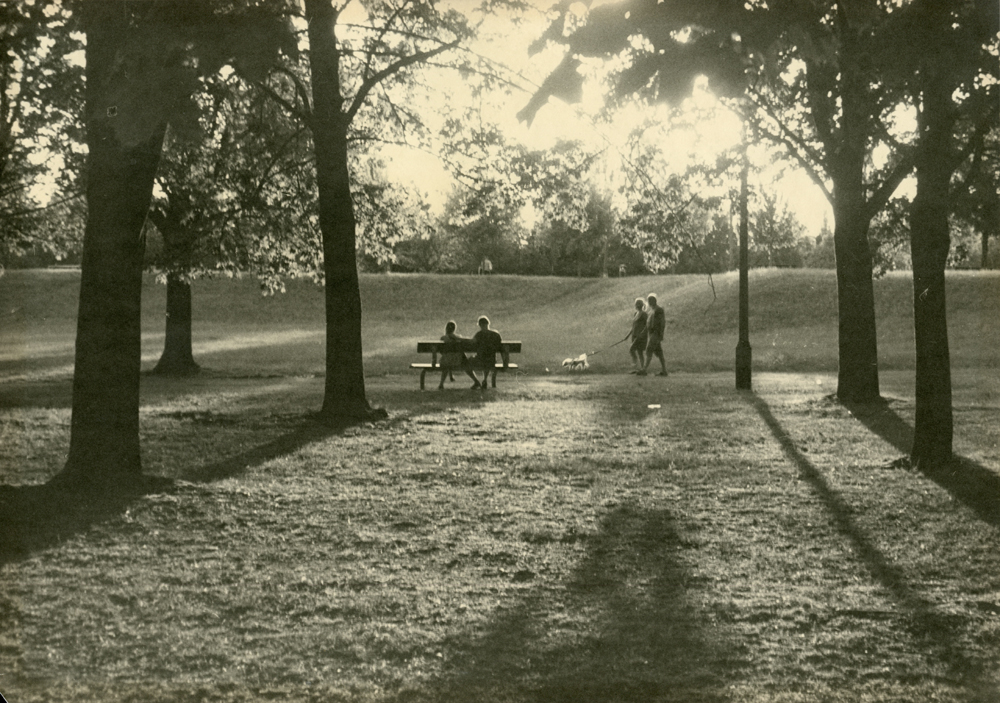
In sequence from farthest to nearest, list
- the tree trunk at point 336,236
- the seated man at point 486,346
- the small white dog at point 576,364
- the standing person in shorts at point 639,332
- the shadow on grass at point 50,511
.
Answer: the small white dog at point 576,364 → the standing person in shorts at point 639,332 → the seated man at point 486,346 → the tree trunk at point 336,236 → the shadow on grass at point 50,511

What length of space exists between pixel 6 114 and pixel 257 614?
1680 centimetres

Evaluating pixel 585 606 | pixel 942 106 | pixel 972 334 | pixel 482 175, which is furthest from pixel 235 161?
pixel 972 334

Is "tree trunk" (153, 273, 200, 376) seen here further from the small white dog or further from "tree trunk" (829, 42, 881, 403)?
"tree trunk" (829, 42, 881, 403)

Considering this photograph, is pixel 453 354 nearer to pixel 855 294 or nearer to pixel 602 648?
pixel 855 294

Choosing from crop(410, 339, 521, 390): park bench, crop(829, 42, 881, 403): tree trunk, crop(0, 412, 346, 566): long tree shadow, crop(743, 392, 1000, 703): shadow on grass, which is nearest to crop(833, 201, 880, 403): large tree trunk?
crop(829, 42, 881, 403): tree trunk

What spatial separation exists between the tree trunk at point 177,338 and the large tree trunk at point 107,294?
16.6m

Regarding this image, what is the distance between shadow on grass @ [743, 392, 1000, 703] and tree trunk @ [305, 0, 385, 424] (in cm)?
669

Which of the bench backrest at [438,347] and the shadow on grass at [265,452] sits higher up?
the bench backrest at [438,347]

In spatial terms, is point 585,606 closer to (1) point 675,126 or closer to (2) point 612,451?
(2) point 612,451

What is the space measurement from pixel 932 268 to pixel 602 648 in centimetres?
570

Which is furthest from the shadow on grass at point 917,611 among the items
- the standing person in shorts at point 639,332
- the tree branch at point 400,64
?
the standing person in shorts at point 639,332

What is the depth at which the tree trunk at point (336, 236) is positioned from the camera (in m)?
12.7

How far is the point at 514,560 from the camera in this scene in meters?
6.13

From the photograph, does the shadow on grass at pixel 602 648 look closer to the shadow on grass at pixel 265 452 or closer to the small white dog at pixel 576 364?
the shadow on grass at pixel 265 452
